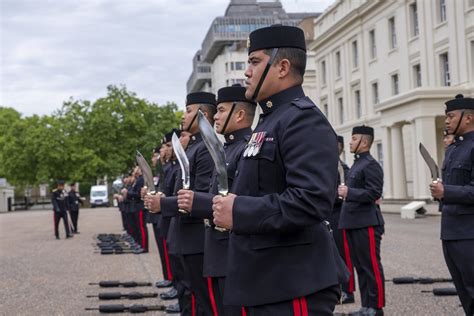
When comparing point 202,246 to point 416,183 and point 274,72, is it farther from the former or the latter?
point 416,183

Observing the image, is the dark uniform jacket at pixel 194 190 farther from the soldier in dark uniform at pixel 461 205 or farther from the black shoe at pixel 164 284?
the black shoe at pixel 164 284

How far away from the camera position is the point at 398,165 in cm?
4122

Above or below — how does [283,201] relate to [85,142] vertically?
below

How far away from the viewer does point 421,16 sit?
40469 millimetres

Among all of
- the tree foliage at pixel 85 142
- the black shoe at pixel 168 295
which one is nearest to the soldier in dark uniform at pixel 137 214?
the black shoe at pixel 168 295

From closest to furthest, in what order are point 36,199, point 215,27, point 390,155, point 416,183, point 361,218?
point 361,218, point 416,183, point 390,155, point 36,199, point 215,27

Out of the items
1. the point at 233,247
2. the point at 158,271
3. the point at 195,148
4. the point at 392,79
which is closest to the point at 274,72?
the point at 233,247

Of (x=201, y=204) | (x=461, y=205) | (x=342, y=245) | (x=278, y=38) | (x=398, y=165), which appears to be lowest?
(x=342, y=245)

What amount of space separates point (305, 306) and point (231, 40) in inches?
4051

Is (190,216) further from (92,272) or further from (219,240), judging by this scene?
(92,272)

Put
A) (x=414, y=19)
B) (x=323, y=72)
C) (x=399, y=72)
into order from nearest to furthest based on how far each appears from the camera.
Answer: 1. (x=414, y=19)
2. (x=399, y=72)
3. (x=323, y=72)

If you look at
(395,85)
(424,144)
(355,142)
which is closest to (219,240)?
(355,142)

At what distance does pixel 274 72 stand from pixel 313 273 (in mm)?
1052

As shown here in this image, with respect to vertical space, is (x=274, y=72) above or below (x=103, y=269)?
above
